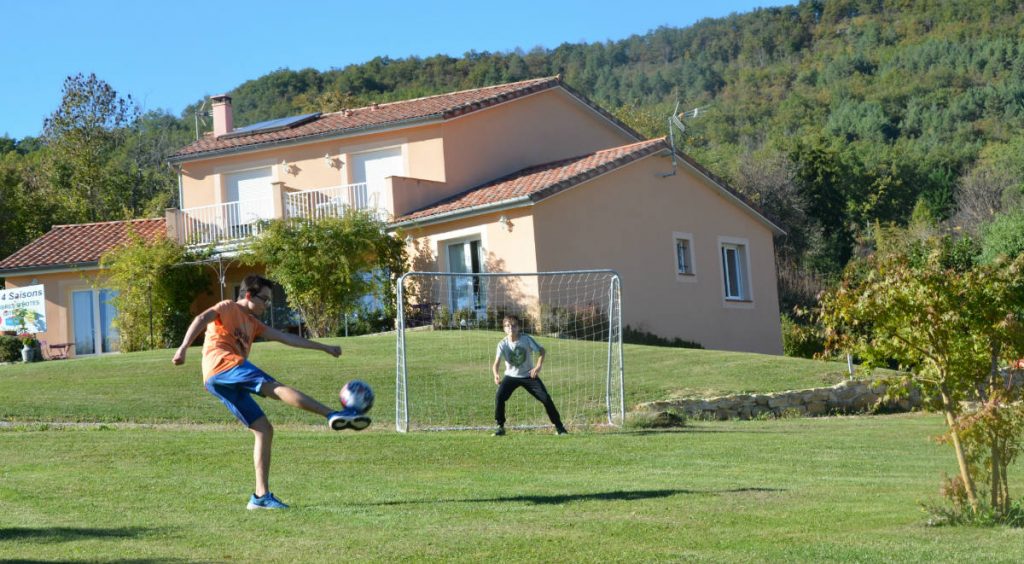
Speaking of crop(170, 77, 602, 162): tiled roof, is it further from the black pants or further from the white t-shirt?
the black pants

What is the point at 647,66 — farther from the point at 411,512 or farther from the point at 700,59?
the point at 411,512

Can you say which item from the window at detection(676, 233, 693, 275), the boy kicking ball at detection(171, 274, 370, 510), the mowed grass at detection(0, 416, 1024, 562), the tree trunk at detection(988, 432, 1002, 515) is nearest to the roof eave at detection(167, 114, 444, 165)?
the window at detection(676, 233, 693, 275)

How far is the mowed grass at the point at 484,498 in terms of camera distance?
782 centimetres

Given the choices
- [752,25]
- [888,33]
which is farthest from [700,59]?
[888,33]

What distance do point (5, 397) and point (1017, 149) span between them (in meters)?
59.2

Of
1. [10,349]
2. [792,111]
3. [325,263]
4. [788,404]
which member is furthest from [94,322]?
[792,111]

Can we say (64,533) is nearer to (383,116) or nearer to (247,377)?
(247,377)

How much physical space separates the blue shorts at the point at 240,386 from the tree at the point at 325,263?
785 inches

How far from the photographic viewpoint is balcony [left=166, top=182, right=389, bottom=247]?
3303 cm

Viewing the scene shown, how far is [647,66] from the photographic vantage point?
122812mm

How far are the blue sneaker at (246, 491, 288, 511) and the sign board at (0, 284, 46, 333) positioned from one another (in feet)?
83.8

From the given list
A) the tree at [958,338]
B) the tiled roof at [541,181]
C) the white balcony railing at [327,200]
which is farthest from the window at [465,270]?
the tree at [958,338]

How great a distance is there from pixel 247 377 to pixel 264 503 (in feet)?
3.21

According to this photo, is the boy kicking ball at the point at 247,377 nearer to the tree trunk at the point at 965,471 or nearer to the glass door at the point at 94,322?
the tree trunk at the point at 965,471
